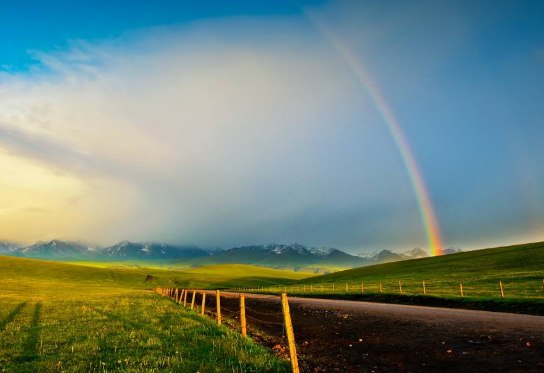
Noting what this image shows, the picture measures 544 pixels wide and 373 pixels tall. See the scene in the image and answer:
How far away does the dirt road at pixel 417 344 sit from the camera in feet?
40.3

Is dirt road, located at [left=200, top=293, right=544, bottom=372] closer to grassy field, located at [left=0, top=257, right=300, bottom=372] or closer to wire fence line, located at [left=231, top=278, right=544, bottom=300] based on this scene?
grassy field, located at [left=0, top=257, right=300, bottom=372]

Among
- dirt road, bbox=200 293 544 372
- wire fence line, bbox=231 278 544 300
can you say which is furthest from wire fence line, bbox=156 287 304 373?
wire fence line, bbox=231 278 544 300

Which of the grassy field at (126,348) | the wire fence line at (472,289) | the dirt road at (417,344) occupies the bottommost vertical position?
the wire fence line at (472,289)

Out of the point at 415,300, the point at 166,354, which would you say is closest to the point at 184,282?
the point at 415,300

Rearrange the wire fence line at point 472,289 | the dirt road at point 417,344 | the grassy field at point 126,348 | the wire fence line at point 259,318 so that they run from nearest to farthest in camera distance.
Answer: the wire fence line at point 259,318, the grassy field at point 126,348, the dirt road at point 417,344, the wire fence line at point 472,289

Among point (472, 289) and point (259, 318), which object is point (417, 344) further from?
point (472, 289)

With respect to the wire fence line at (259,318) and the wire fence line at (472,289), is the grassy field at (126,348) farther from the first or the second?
the wire fence line at (472,289)

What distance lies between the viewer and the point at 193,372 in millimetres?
10570

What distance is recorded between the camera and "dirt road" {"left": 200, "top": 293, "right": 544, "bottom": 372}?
12.3 meters

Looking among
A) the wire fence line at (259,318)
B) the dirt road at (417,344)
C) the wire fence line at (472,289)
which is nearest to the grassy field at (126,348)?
the wire fence line at (259,318)

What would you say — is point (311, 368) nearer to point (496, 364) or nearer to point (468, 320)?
point (496, 364)

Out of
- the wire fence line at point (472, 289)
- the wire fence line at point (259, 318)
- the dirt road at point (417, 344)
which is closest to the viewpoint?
the wire fence line at point (259, 318)

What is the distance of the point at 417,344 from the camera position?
15.5 m

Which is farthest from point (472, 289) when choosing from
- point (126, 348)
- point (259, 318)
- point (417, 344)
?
point (126, 348)
